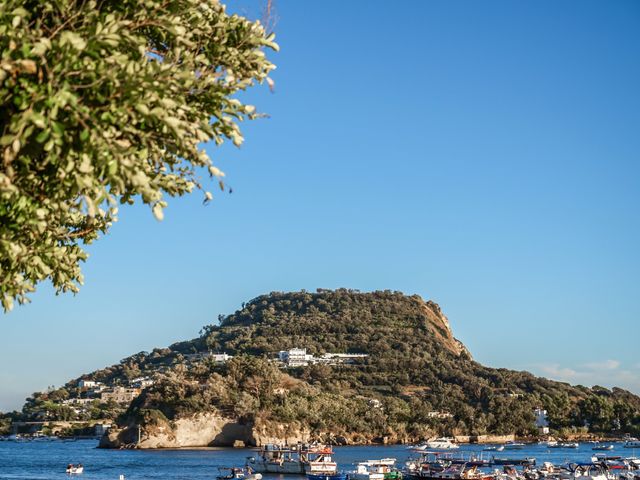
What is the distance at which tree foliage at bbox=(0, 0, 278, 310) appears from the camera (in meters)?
7.14

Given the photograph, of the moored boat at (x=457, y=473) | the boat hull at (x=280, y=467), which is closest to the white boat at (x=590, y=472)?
the moored boat at (x=457, y=473)

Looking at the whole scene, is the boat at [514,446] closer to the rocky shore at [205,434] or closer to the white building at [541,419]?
the white building at [541,419]

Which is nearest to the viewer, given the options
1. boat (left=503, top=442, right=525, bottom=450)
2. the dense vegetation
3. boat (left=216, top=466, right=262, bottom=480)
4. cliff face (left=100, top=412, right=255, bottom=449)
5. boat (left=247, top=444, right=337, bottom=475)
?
boat (left=216, top=466, right=262, bottom=480)

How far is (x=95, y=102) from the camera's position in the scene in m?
7.55

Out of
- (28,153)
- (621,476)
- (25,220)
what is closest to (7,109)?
(28,153)

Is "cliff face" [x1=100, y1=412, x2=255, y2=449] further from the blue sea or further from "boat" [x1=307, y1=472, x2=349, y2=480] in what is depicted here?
"boat" [x1=307, y1=472, x2=349, y2=480]

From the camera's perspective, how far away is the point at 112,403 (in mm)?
199875

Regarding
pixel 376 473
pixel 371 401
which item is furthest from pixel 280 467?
pixel 371 401

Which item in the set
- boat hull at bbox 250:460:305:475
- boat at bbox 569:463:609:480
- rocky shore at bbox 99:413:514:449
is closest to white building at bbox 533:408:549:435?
rocky shore at bbox 99:413:514:449

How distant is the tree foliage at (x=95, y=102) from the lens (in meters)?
7.14

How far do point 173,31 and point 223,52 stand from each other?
4.55ft

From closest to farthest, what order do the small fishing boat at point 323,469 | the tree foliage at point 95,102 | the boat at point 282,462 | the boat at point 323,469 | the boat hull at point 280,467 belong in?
1. the tree foliage at point 95,102
2. the small fishing boat at point 323,469
3. the boat at point 323,469
4. the boat at point 282,462
5. the boat hull at point 280,467

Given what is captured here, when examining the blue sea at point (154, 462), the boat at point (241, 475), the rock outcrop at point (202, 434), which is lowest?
the boat at point (241, 475)

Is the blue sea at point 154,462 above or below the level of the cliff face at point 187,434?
below
